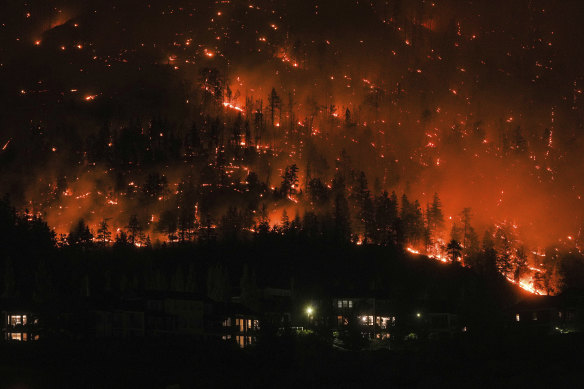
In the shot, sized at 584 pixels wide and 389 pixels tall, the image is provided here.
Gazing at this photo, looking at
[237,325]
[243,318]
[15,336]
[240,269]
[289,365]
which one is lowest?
[289,365]

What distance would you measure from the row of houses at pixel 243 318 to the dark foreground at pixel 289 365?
5.76 m

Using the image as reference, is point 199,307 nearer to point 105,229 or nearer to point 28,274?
point 28,274

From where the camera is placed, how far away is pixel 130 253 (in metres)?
164

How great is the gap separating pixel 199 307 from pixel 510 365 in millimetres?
38551

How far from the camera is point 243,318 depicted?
332 ft

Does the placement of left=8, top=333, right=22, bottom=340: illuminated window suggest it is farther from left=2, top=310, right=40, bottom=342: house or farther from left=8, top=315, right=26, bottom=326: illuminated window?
left=8, top=315, right=26, bottom=326: illuminated window

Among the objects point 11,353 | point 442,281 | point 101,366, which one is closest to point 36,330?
point 11,353

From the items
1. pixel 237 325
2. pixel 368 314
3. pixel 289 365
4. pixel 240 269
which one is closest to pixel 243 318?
pixel 237 325

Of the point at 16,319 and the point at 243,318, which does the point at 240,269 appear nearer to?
the point at 243,318

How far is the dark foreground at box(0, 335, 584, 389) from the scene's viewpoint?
75188 millimetres

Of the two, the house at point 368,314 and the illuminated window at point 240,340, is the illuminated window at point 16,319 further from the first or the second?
the house at point 368,314

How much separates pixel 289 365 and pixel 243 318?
1805cm

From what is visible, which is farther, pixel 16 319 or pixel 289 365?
pixel 16 319

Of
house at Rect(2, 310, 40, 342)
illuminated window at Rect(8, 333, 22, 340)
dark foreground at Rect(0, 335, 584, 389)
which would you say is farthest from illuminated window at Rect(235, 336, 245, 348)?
illuminated window at Rect(8, 333, 22, 340)
